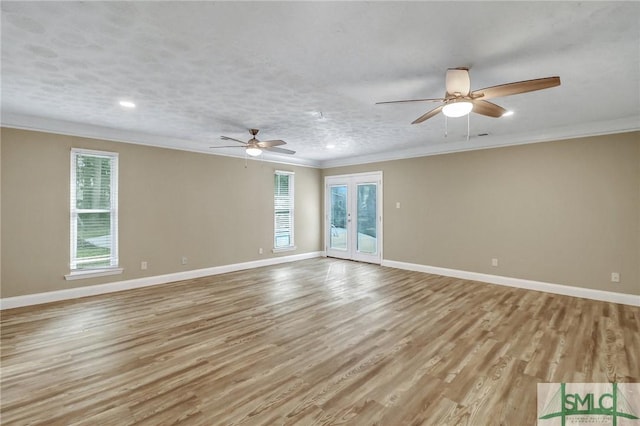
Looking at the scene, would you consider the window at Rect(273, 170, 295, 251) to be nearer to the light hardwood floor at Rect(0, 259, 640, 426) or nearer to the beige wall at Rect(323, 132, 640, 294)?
the beige wall at Rect(323, 132, 640, 294)

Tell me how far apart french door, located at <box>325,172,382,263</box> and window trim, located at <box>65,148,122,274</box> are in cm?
487

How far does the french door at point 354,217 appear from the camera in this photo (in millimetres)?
7230

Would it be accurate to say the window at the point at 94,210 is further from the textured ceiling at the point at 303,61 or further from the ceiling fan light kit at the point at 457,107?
the ceiling fan light kit at the point at 457,107

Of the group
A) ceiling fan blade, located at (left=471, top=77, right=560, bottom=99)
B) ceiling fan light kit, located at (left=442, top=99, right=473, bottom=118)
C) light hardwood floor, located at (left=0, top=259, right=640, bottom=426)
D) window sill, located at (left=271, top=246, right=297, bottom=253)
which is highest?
ceiling fan blade, located at (left=471, top=77, right=560, bottom=99)

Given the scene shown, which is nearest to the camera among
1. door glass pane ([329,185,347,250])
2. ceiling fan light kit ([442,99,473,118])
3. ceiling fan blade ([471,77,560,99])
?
ceiling fan blade ([471,77,560,99])

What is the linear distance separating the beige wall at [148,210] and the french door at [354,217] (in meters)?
0.66

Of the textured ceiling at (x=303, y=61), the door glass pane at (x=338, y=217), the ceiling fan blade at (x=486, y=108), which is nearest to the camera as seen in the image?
the textured ceiling at (x=303, y=61)

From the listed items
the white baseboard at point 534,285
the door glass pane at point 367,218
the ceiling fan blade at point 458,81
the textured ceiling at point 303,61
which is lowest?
the white baseboard at point 534,285

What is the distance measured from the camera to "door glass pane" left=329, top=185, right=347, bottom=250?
7932 millimetres

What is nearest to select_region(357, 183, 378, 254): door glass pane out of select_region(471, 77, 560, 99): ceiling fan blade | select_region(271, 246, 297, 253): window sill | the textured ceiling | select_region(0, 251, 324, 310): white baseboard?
select_region(271, 246, 297, 253): window sill

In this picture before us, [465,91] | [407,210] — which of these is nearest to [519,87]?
[465,91]

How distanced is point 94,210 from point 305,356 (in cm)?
419

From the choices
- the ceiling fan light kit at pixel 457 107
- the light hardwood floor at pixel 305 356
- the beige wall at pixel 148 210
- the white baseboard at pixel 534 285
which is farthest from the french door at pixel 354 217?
the ceiling fan light kit at pixel 457 107

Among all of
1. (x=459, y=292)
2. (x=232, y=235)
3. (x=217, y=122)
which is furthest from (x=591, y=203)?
(x=232, y=235)
